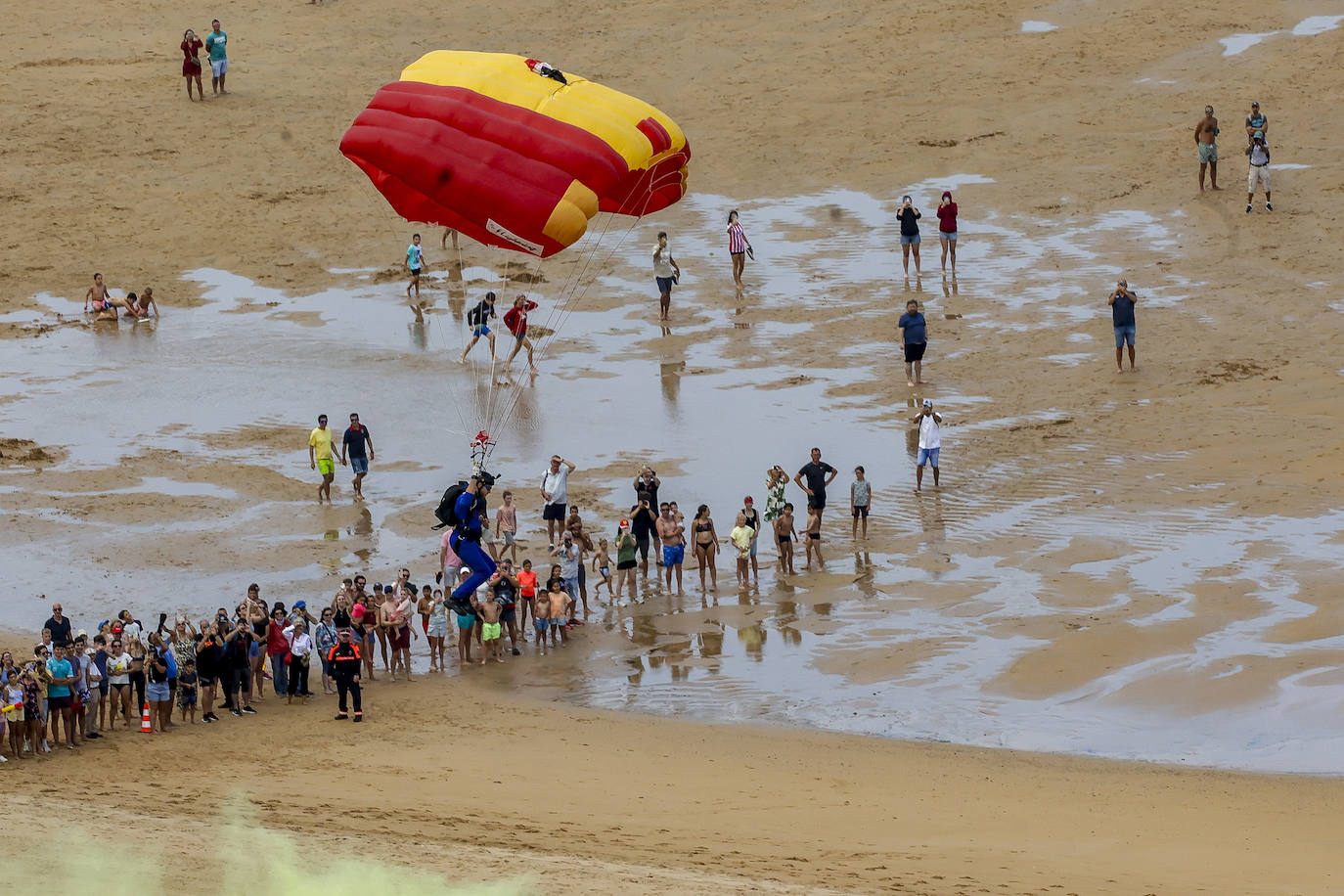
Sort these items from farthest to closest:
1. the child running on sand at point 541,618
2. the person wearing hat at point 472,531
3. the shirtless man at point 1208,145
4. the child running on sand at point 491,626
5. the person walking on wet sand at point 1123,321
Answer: the shirtless man at point 1208,145
the person walking on wet sand at point 1123,321
the child running on sand at point 541,618
the child running on sand at point 491,626
the person wearing hat at point 472,531

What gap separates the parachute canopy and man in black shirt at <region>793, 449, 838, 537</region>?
14.2 ft

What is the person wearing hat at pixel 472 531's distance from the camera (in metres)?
15.8

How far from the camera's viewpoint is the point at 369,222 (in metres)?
31.8

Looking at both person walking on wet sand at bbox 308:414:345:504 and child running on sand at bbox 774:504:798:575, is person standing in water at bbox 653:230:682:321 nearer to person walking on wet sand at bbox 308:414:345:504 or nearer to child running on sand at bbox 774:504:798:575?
person walking on wet sand at bbox 308:414:345:504

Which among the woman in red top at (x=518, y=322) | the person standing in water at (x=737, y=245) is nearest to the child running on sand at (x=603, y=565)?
the woman in red top at (x=518, y=322)

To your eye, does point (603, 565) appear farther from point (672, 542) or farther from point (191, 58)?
point (191, 58)

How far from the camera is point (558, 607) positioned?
18.4 m

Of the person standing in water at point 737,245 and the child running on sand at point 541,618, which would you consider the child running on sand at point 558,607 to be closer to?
the child running on sand at point 541,618

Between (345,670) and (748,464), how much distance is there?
7.69 meters

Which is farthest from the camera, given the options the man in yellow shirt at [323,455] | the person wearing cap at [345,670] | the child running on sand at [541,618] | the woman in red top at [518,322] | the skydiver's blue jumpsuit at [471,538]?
the woman in red top at [518,322]

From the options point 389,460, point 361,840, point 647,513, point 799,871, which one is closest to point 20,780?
point 361,840

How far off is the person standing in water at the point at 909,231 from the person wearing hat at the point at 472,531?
12430mm

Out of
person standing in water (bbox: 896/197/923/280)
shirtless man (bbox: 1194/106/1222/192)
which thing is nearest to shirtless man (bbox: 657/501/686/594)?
person standing in water (bbox: 896/197/923/280)

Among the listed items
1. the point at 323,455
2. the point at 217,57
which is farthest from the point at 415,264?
the point at 217,57
